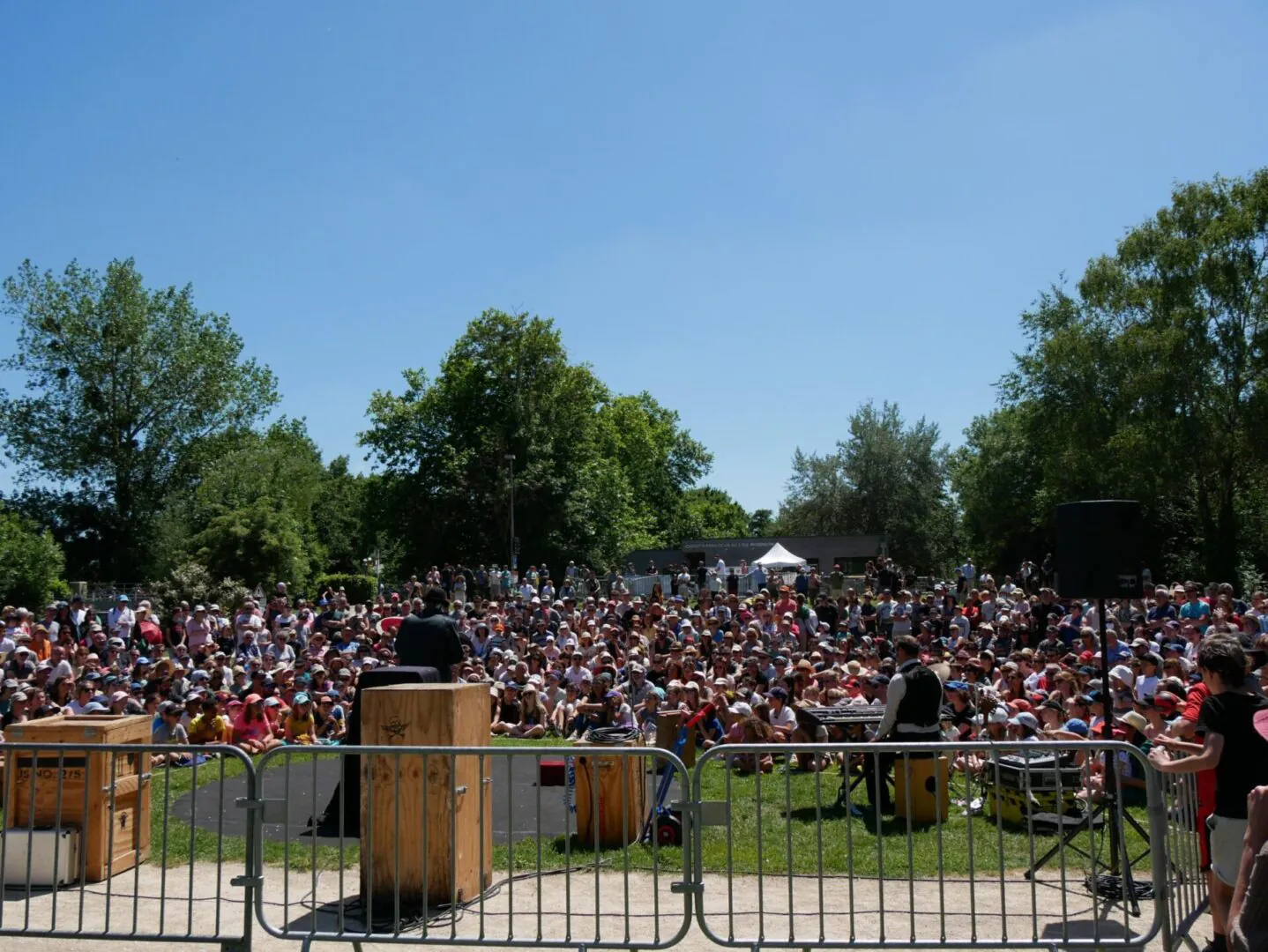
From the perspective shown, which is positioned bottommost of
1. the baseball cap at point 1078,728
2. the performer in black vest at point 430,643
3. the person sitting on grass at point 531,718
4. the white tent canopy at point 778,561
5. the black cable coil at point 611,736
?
the person sitting on grass at point 531,718

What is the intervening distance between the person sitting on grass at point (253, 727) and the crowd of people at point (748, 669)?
2cm

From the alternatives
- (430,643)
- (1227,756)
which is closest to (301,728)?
(430,643)

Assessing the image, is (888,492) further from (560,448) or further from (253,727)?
(253,727)

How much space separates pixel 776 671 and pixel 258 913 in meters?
10.5

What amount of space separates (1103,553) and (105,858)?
6.34 meters

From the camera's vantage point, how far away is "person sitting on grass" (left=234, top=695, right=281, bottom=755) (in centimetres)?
1183

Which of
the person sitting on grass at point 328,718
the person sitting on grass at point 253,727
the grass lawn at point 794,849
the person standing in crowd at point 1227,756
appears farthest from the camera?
the person sitting on grass at point 328,718

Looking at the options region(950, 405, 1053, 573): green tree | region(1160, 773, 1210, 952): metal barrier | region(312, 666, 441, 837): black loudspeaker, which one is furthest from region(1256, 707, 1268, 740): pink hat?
region(950, 405, 1053, 573): green tree

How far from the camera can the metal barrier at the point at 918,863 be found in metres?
4.70

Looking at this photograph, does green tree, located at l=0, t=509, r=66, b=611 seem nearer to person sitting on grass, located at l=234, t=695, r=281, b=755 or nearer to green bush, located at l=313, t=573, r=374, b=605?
green bush, located at l=313, t=573, r=374, b=605

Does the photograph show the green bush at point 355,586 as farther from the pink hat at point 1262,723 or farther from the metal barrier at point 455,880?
the pink hat at point 1262,723

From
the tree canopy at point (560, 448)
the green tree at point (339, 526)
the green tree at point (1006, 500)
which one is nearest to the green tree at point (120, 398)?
the tree canopy at point (560, 448)

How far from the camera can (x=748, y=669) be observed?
1436cm

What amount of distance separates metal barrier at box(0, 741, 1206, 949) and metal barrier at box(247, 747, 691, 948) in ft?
0.06
